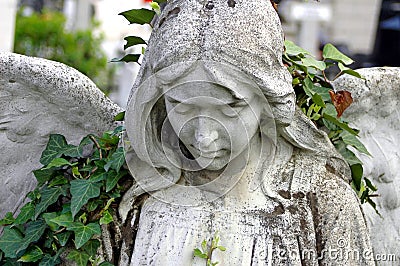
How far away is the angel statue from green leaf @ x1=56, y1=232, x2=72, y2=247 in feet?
0.52

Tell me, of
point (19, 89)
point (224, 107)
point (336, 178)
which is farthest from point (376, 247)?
point (19, 89)

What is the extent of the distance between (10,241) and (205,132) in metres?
0.80

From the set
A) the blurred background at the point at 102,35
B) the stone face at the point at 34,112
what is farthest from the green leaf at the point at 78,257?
the blurred background at the point at 102,35

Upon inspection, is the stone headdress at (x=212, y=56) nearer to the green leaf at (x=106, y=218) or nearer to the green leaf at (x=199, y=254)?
the green leaf at (x=106, y=218)

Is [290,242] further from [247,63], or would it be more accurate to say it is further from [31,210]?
[31,210]

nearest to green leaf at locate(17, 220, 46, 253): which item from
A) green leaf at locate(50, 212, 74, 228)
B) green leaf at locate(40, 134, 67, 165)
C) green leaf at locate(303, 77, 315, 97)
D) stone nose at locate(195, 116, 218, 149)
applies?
green leaf at locate(50, 212, 74, 228)

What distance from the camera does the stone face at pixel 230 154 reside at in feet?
8.34

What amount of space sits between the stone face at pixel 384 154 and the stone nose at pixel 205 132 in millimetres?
835

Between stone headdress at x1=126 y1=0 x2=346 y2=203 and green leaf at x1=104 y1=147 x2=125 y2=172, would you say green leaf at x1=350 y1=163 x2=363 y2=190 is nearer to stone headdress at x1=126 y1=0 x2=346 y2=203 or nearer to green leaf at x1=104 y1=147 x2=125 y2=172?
stone headdress at x1=126 y1=0 x2=346 y2=203

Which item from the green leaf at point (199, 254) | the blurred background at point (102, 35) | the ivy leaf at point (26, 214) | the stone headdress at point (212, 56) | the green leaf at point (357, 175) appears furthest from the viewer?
the blurred background at point (102, 35)

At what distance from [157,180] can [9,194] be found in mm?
657

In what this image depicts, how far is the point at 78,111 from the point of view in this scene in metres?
3.12

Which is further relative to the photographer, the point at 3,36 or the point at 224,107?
the point at 3,36

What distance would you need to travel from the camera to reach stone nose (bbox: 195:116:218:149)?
2.56 m
